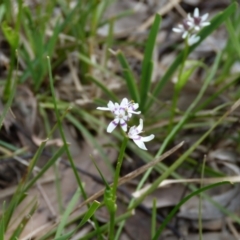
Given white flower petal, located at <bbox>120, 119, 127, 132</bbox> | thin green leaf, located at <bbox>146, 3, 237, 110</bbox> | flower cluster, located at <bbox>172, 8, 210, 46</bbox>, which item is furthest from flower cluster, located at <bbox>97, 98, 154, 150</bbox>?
thin green leaf, located at <bbox>146, 3, 237, 110</bbox>

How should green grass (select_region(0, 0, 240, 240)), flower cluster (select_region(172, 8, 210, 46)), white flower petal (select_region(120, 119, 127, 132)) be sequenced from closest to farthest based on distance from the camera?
1. white flower petal (select_region(120, 119, 127, 132))
2. flower cluster (select_region(172, 8, 210, 46))
3. green grass (select_region(0, 0, 240, 240))

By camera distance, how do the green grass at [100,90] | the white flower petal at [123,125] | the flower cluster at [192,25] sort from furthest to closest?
the green grass at [100,90], the flower cluster at [192,25], the white flower petal at [123,125]

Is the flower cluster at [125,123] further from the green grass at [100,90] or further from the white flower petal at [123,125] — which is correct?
the green grass at [100,90]

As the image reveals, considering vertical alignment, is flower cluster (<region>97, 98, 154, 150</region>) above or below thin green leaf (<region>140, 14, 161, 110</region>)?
below

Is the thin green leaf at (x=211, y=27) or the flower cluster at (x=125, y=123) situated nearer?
the flower cluster at (x=125, y=123)

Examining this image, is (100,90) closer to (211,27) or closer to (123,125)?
(211,27)

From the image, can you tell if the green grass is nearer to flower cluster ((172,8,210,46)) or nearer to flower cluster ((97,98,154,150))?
flower cluster ((172,8,210,46))

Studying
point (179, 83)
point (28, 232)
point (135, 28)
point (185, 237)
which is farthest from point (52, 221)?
point (135, 28)

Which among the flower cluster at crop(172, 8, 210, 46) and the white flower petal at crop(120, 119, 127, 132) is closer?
the white flower petal at crop(120, 119, 127, 132)

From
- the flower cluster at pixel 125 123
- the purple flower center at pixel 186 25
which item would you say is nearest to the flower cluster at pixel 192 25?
the purple flower center at pixel 186 25
